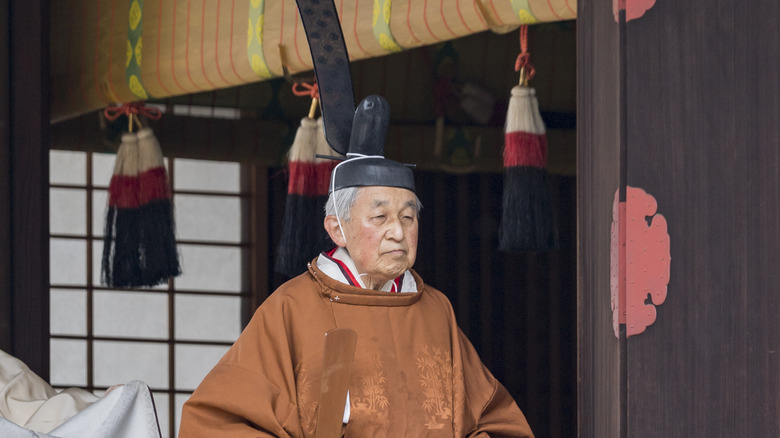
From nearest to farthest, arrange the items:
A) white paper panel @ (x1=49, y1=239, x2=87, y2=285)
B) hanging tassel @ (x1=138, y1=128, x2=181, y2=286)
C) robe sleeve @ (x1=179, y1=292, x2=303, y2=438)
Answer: robe sleeve @ (x1=179, y1=292, x2=303, y2=438), hanging tassel @ (x1=138, y1=128, x2=181, y2=286), white paper panel @ (x1=49, y1=239, x2=87, y2=285)

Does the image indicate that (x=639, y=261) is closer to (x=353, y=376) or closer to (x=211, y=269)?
(x=353, y=376)

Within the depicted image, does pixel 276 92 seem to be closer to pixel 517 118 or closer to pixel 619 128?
pixel 517 118

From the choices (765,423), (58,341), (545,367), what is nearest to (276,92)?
(58,341)

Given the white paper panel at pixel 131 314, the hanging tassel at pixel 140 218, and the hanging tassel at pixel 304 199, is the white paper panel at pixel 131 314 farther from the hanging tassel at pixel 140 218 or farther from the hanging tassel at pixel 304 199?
the hanging tassel at pixel 304 199

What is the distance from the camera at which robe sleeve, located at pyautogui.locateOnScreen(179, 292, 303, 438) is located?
96.8 inches

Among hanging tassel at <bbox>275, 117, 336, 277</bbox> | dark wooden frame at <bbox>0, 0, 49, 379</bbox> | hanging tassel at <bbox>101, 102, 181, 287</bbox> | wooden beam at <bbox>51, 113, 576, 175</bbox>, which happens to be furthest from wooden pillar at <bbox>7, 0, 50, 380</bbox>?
wooden beam at <bbox>51, 113, 576, 175</bbox>

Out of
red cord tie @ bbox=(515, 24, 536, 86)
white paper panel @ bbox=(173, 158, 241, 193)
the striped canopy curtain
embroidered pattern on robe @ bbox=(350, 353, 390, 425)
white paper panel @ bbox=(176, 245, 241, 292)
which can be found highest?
the striped canopy curtain

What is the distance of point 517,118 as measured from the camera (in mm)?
3363

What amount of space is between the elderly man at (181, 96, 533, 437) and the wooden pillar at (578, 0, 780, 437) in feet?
1.38

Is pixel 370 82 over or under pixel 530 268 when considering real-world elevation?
over

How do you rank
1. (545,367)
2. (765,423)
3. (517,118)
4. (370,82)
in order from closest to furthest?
(765,423) → (517,118) → (370,82) → (545,367)

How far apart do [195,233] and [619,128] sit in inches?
143

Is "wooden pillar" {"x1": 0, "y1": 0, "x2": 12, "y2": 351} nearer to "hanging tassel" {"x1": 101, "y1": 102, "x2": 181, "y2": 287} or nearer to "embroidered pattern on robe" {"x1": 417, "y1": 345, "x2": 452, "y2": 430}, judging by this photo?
"hanging tassel" {"x1": 101, "y1": 102, "x2": 181, "y2": 287}

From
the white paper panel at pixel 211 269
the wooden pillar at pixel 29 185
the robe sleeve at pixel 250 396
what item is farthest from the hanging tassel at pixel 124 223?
the robe sleeve at pixel 250 396
